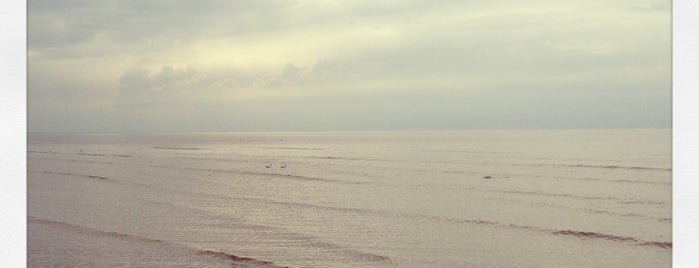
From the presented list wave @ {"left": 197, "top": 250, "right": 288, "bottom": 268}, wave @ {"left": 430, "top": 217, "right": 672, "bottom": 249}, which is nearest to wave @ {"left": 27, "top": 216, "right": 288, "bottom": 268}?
wave @ {"left": 197, "top": 250, "right": 288, "bottom": 268}

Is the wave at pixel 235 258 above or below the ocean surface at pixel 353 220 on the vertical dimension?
below

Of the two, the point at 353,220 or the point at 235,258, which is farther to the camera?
the point at 353,220

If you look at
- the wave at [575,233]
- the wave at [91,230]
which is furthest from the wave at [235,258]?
the wave at [575,233]

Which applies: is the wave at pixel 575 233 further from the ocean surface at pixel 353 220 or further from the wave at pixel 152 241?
the wave at pixel 152 241

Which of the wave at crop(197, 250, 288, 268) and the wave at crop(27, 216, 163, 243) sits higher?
the wave at crop(27, 216, 163, 243)

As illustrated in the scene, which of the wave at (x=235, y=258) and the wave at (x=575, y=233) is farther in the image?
the wave at (x=575, y=233)

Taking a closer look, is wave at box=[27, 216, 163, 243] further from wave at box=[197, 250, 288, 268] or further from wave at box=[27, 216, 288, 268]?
wave at box=[197, 250, 288, 268]

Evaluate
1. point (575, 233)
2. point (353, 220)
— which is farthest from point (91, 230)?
point (575, 233)

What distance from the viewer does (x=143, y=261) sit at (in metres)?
4.52

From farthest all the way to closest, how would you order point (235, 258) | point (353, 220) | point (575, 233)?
point (353, 220) < point (575, 233) < point (235, 258)

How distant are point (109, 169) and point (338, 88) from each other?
651cm

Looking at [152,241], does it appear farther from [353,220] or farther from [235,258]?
[353,220]

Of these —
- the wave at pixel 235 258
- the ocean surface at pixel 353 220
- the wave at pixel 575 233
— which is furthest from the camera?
the wave at pixel 575 233
